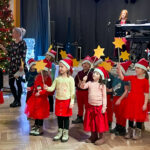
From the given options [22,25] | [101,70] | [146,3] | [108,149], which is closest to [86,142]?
[108,149]

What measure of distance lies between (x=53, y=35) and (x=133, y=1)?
11.7 ft

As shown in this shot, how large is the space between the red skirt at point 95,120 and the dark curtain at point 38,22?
5132mm

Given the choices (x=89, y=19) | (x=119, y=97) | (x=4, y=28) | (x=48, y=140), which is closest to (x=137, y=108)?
(x=119, y=97)

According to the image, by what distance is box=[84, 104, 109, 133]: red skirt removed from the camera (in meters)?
2.93

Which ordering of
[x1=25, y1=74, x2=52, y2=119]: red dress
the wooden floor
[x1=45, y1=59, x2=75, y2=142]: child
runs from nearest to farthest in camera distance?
1. the wooden floor
2. [x1=45, y1=59, x2=75, y2=142]: child
3. [x1=25, y1=74, x2=52, y2=119]: red dress

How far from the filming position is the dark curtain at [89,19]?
11000 millimetres

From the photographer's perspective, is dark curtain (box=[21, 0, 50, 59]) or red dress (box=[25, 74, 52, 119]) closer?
red dress (box=[25, 74, 52, 119])

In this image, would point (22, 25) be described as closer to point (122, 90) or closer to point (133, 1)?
point (133, 1)

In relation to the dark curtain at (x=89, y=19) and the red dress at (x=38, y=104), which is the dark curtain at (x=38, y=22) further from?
the red dress at (x=38, y=104)

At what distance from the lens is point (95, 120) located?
116 inches

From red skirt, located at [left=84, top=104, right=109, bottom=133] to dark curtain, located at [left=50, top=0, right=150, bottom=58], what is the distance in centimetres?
835

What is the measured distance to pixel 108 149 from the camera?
2893mm

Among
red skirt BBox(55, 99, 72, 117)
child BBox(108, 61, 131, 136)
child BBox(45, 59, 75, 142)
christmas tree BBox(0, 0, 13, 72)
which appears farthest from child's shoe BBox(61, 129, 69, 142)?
christmas tree BBox(0, 0, 13, 72)

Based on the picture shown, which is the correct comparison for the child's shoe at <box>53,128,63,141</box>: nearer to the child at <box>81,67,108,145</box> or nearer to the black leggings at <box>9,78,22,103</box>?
the child at <box>81,67,108,145</box>
